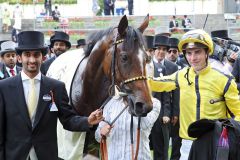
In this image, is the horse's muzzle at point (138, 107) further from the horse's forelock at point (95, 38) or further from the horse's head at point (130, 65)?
the horse's forelock at point (95, 38)

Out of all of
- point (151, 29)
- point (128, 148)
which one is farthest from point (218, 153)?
point (151, 29)

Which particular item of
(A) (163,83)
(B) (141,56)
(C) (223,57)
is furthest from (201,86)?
(C) (223,57)

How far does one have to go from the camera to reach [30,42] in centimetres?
461

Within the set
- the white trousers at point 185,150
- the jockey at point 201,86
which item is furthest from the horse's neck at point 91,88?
the white trousers at point 185,150

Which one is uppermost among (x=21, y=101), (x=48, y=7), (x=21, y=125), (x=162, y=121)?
(x=48, y=7)

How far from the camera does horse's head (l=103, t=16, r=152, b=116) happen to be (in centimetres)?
437

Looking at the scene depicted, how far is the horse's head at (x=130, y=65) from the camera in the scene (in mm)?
4371

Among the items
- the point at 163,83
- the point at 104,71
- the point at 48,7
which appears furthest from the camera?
the point at 48,7

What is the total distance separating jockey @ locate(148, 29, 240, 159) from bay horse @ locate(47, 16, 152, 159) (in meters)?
0.38

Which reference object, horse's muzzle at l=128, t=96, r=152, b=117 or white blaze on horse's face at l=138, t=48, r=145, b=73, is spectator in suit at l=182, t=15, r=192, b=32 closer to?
white blaze on horse's face at l=138, t=48, r=145, b=73

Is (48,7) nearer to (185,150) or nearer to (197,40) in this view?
(185,150)

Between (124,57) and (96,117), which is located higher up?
(124,57)

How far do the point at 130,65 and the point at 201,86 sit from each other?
0.74m

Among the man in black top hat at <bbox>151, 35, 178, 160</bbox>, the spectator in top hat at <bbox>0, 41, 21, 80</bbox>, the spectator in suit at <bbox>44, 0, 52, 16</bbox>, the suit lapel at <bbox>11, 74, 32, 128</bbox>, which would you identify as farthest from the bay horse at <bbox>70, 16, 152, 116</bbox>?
the spectator in suit at <bbox>44, 0, 52, 16</bbox>
